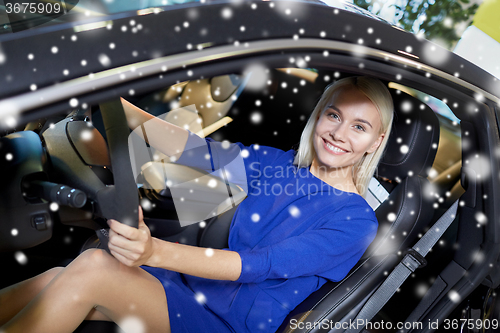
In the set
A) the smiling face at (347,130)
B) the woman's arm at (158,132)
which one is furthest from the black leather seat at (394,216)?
the woman's arm at (158,132)

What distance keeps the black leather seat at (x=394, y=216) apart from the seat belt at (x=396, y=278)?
0.07ft

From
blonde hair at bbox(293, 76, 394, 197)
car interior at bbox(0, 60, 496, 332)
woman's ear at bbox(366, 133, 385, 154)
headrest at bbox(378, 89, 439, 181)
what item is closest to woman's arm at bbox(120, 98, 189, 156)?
car interior at bbox(0, 60, 496, 332)

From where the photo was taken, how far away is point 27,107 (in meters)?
0.47

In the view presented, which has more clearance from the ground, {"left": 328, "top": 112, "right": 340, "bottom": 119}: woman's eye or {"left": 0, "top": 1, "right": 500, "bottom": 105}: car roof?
{"left": 0, "top": 1, "right": 500, "bottom": 105}: car roof

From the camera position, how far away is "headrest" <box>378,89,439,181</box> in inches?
47.6

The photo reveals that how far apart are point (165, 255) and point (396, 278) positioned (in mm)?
757

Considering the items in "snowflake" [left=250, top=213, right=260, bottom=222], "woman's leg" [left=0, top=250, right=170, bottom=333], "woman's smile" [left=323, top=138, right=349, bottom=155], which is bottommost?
"woman's leg" [left=0, top=250, right=170, bottom=333]

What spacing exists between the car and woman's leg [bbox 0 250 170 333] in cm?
10

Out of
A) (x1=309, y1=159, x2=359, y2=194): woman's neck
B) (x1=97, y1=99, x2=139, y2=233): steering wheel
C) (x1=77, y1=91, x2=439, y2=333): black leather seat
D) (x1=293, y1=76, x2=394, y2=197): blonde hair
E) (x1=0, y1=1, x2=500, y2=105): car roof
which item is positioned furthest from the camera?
(x1=309, y1=159, x2=359, y2=194): woman's neck

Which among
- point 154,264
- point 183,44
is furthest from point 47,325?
point 183,44

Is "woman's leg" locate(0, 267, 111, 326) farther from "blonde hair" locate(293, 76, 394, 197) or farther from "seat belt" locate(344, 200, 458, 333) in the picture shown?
"blonde hair" locate(293, 76, 394, 197)

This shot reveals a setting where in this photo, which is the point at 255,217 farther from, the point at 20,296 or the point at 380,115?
the point at 20,296

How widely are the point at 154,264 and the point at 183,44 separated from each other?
49 cm

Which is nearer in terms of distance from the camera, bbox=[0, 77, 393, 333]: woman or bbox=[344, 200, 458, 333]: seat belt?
bbox=[0, 77, 393, 333]: woman
